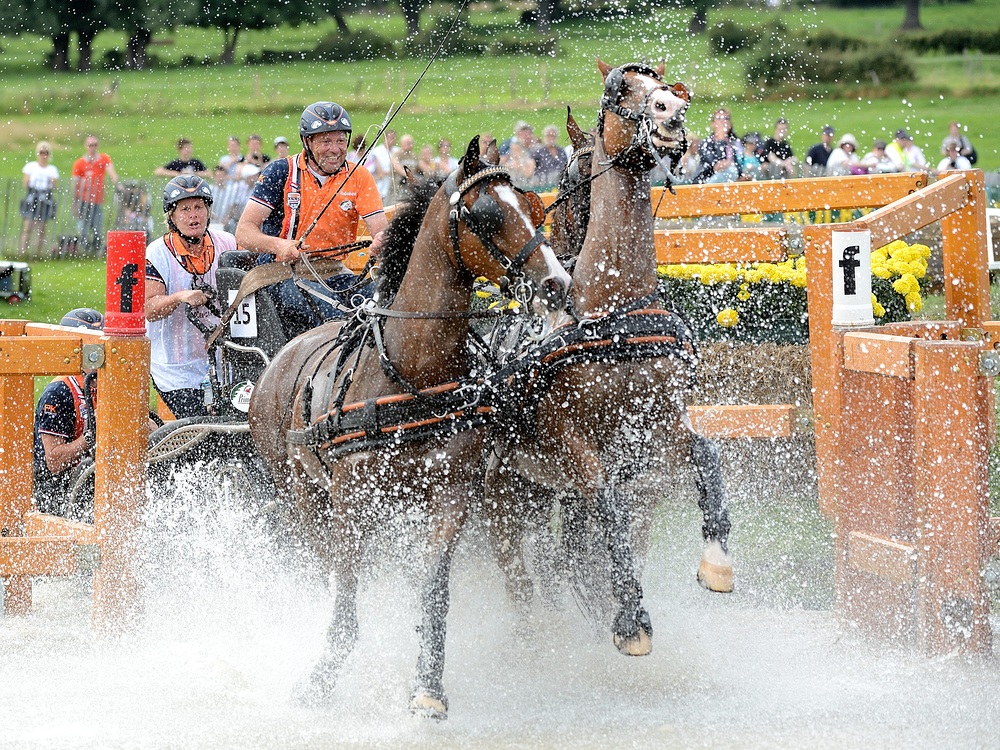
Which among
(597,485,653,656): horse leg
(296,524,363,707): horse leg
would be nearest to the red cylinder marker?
(296,524,363,707): horse leg

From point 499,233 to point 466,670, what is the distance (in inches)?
77.6

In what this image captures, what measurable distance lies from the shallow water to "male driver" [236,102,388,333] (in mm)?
1065

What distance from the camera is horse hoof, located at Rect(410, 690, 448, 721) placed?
5203 millimetres

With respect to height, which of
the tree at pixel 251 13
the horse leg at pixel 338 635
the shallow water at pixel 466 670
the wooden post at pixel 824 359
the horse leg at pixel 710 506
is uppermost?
the tree at pixel 251 13

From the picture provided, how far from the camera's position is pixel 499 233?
16.5 feet

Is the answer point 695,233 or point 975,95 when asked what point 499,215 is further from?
point 975,95

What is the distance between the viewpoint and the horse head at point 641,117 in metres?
5.27

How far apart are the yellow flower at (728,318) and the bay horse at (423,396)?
12.8ft

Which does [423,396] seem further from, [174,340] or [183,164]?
[183,164]

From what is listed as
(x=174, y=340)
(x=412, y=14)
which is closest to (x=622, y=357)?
(x=174, y=340)

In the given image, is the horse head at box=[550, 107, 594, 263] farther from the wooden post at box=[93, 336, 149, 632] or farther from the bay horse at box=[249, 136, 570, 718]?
the wooden post at box=[93, 336, 149, 632]

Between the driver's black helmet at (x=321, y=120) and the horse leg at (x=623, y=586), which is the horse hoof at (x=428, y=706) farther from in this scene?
the driver's black helmet at (x=321, y=120)

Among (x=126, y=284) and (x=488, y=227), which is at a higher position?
(x=488, y=227)

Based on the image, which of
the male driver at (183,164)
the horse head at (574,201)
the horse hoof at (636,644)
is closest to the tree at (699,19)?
the male driver at (183,164)
